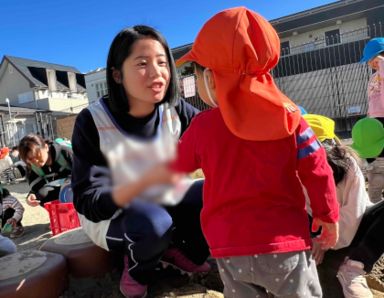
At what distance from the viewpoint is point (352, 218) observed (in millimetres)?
1686

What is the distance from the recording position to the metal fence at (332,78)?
9.41 meters

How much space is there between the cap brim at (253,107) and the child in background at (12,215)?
328 cm

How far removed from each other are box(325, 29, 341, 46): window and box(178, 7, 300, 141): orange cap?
11214 millimetres

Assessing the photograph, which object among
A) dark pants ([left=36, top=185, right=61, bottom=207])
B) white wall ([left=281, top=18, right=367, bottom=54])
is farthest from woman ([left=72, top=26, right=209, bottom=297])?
white wall ([left=281, top=18, right=367, bottom=54])

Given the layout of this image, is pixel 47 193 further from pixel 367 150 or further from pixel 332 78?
pixel 332 78

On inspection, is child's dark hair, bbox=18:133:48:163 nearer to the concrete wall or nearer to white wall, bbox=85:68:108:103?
the concrete wall

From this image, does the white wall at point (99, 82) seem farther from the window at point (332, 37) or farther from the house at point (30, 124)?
the window at point (332, 37)

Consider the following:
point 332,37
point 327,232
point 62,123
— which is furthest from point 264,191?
point 332,37

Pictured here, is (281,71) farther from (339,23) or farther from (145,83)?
(145,83)

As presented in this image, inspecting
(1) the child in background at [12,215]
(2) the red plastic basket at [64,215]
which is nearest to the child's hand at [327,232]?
(2) the red plastic basket at [64,215]

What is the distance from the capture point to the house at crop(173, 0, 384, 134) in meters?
9.55

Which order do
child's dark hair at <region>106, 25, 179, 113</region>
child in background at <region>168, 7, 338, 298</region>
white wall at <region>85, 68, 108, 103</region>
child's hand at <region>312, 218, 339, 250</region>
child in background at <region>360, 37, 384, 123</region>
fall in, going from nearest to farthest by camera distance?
child's dark hair at <region>106, 25, 179, 113</region> < white wall at <region>85, 68, 108, 103</region> < child in background at <region>168, 7, 338, 298</region> < child's hand at <region>312, 218, 339, 250</region> < child in background at <region>360, 37, 384, 123</region>

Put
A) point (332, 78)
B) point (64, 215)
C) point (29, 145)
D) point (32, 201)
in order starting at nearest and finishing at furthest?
point (64, 215), point (29, 145), point (32, 201), point (332, 78)

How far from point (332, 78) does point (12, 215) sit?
8530mm
